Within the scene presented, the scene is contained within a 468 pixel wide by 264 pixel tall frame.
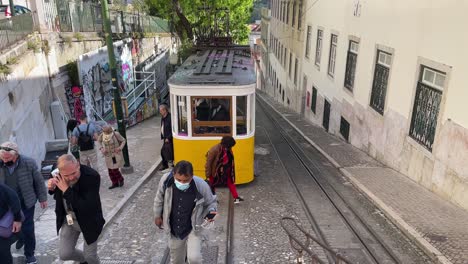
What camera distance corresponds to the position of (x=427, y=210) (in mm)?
7039

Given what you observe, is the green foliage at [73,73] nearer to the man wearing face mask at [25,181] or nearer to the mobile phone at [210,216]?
the man wearing face mask at [25,181]

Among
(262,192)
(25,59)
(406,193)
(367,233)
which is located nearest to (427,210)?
(406,193)

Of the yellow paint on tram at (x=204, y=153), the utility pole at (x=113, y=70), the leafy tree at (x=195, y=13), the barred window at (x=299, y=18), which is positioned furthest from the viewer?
the barred window at (x=299, y=18)

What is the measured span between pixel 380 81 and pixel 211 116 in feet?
18.2

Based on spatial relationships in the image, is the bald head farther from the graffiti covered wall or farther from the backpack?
the graffiti covered wall

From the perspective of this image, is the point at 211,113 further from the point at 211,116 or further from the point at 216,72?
the point at 216,72

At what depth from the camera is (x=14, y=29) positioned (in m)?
9.73

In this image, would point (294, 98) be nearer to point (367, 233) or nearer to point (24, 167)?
point (367, 233)

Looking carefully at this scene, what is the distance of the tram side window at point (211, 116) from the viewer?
7844mm

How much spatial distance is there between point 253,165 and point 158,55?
2018 centimetres

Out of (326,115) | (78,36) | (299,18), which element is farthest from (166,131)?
(299,18)

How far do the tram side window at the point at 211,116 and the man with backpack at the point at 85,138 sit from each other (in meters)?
2.03

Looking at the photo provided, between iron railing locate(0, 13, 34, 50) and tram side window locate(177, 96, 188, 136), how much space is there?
4.38 m

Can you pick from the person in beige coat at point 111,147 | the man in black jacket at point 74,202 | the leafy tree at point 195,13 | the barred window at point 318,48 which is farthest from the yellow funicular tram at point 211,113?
the leafy tree at point 195,13
